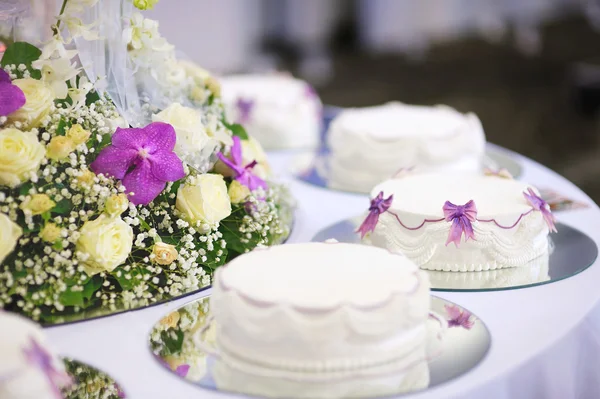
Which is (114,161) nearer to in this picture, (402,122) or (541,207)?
(541,207)

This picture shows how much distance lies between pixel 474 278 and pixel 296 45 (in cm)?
751

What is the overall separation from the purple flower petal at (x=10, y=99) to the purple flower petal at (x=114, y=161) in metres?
0.21

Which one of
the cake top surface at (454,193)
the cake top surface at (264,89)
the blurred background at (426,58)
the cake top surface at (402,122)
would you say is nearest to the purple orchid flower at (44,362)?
the cake top surface at (454,193)

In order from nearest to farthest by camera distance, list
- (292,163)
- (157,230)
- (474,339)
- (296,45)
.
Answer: (474,339) → (157,230) → (292,163) → (296,45)

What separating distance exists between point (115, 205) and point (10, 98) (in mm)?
333

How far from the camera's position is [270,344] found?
156 cm

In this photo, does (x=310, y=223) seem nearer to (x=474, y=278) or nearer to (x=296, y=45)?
(x=474, y=278)

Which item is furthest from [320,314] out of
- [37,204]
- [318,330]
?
[37,204]

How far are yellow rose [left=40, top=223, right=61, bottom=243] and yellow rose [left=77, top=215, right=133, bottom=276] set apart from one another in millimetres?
61

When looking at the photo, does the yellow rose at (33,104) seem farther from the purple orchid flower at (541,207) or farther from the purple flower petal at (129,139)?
the purple orchid flower at (541,207)

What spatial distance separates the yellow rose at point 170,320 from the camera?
179cm

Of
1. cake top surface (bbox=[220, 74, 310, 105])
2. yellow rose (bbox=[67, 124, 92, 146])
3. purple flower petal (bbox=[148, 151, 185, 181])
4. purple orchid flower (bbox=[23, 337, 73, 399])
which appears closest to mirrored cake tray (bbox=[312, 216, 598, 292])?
purple flower petal (bbox=[148, 151, 185, 181])

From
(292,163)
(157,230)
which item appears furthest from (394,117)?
(157,230)

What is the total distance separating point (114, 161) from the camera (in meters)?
1.93
